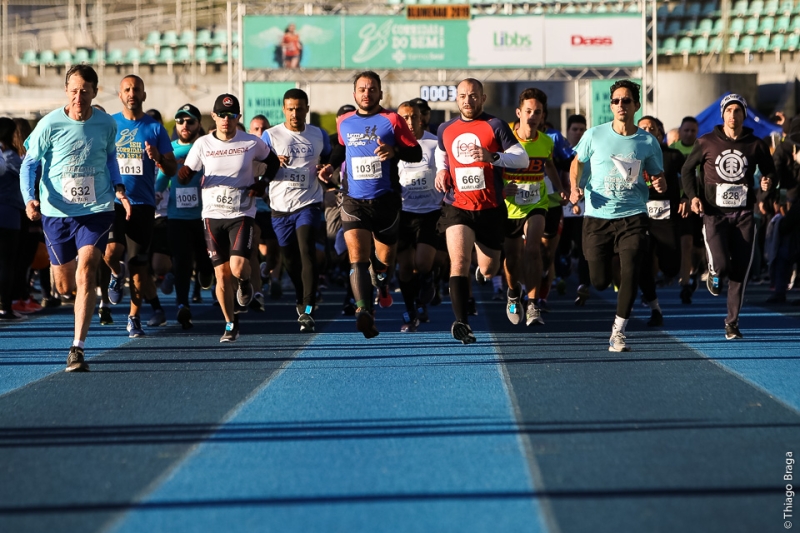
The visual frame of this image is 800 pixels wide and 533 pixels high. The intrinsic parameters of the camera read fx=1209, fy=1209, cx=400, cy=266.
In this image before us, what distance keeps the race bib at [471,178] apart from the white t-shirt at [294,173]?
225 centimetres

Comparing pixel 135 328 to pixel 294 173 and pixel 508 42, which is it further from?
pixel 508 42

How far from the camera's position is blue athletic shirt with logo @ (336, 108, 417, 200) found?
9.57m

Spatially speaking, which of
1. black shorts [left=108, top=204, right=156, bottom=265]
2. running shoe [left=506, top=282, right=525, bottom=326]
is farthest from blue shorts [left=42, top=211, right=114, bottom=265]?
running shoe [left=506, top=282, right=525, bottom=326]

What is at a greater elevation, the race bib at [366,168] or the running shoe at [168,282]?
the race bib at [366,168]

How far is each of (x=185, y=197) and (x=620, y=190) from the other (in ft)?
14.0

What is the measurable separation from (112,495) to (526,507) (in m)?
1.63

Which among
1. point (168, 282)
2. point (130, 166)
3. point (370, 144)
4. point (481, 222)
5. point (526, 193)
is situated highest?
point (370, 144)

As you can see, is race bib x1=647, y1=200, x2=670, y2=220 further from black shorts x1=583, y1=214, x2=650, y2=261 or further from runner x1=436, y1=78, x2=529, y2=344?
runner x1=436, y1=78, x2=529, y2=344

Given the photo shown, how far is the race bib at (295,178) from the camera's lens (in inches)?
443

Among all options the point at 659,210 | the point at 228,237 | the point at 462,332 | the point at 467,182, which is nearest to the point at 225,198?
the point at 228,237

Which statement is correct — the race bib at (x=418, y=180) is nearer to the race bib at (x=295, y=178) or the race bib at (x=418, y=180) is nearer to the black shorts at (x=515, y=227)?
the black shorts at (x=515, y=227)

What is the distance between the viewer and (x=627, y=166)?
30.7 ft

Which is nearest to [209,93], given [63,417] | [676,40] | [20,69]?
[20,69]

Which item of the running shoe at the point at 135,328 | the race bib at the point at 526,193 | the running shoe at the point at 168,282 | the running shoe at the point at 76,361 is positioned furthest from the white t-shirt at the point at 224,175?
the running shoe at the point at 168,282
